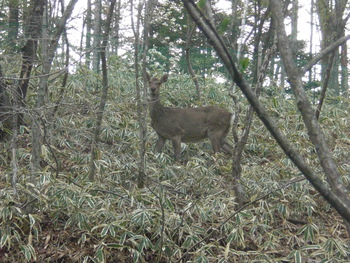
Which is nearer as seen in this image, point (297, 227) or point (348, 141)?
point (297, 227)

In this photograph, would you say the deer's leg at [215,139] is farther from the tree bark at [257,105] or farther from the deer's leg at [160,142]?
the tree bark at [257,105]

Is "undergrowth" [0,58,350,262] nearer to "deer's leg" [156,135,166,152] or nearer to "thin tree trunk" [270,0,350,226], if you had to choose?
"deer's leg" [156,135,166,152]

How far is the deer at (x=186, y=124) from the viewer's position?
8742mm

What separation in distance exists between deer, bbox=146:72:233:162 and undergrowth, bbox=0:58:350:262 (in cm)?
41

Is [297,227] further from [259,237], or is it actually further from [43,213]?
[43,213]

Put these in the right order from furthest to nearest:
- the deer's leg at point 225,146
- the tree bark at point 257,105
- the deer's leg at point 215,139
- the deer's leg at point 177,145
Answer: the deer's leg at point 225,146
the deer's leg at point 215,139
the deer's leg at point 177,145
the tree bark at point 257,105

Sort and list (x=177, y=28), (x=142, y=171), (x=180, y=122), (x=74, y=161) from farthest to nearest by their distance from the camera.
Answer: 1. (x=177, y=28)
2. (x=180, y=122)
3. (x=74, y=161)
4. (x=142, y=171)

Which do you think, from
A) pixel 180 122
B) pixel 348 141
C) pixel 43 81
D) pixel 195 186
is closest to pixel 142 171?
pixel 195 186

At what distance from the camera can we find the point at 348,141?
31.0 feet

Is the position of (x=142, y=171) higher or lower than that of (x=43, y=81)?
lower

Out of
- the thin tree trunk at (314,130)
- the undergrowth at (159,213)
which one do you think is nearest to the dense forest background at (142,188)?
the undergrowth at (159,213)

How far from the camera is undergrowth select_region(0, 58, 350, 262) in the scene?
5.11 metres

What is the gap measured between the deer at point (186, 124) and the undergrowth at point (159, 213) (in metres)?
0.41

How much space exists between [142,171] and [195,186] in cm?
86
